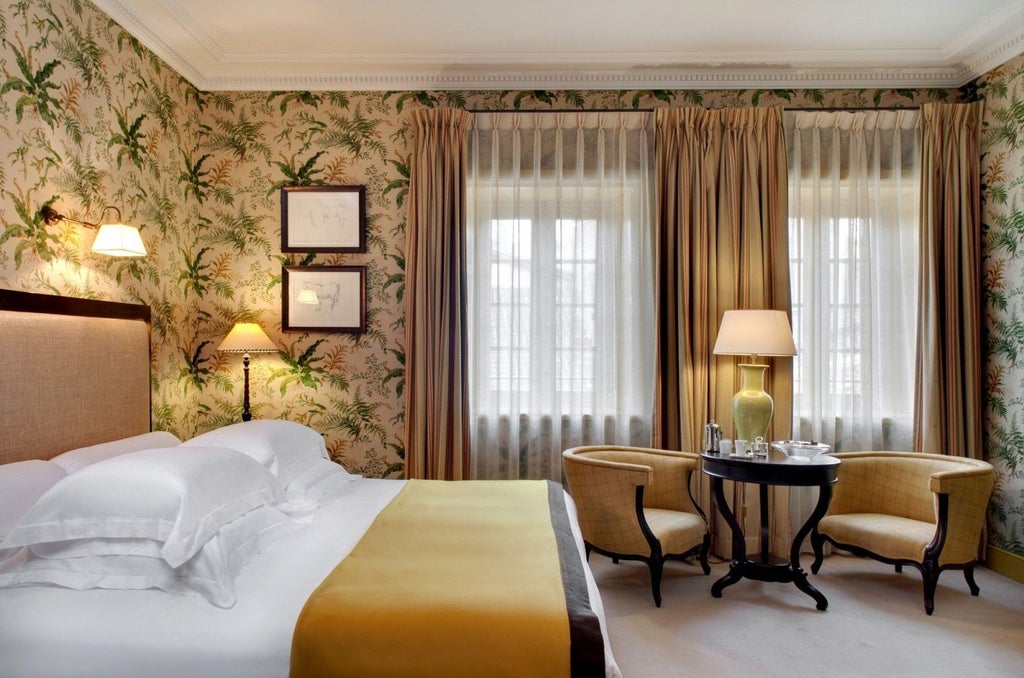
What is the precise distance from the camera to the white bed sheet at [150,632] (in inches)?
58.3

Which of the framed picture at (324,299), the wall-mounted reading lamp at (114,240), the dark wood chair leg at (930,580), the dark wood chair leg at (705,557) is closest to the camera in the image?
the wall-mounted reading lamp at (114,240)

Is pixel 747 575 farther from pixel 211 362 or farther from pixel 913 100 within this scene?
pixel 211 362

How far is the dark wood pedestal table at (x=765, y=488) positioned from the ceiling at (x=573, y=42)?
2.34 m

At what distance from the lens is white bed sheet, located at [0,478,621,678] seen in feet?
4.86

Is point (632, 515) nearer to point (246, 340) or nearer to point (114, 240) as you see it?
point (246, 340)

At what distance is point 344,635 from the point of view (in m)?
1.49

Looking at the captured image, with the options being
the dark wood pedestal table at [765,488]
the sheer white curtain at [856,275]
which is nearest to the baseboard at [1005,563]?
the sheer white curtain at [856,275]

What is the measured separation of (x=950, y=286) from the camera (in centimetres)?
374

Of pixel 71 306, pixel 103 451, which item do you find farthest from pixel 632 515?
pixel 71 306

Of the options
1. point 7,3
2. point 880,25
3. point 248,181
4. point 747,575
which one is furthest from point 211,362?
point 880,25

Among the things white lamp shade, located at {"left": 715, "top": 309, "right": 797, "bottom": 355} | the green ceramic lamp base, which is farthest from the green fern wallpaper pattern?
the green ceramic lamp base

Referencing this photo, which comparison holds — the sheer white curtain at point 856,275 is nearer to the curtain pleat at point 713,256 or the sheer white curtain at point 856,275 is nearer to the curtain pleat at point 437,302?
the curtain pleat at point 713,256

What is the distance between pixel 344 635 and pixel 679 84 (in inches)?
145

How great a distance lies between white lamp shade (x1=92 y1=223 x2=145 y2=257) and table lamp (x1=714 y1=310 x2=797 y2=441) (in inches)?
120
